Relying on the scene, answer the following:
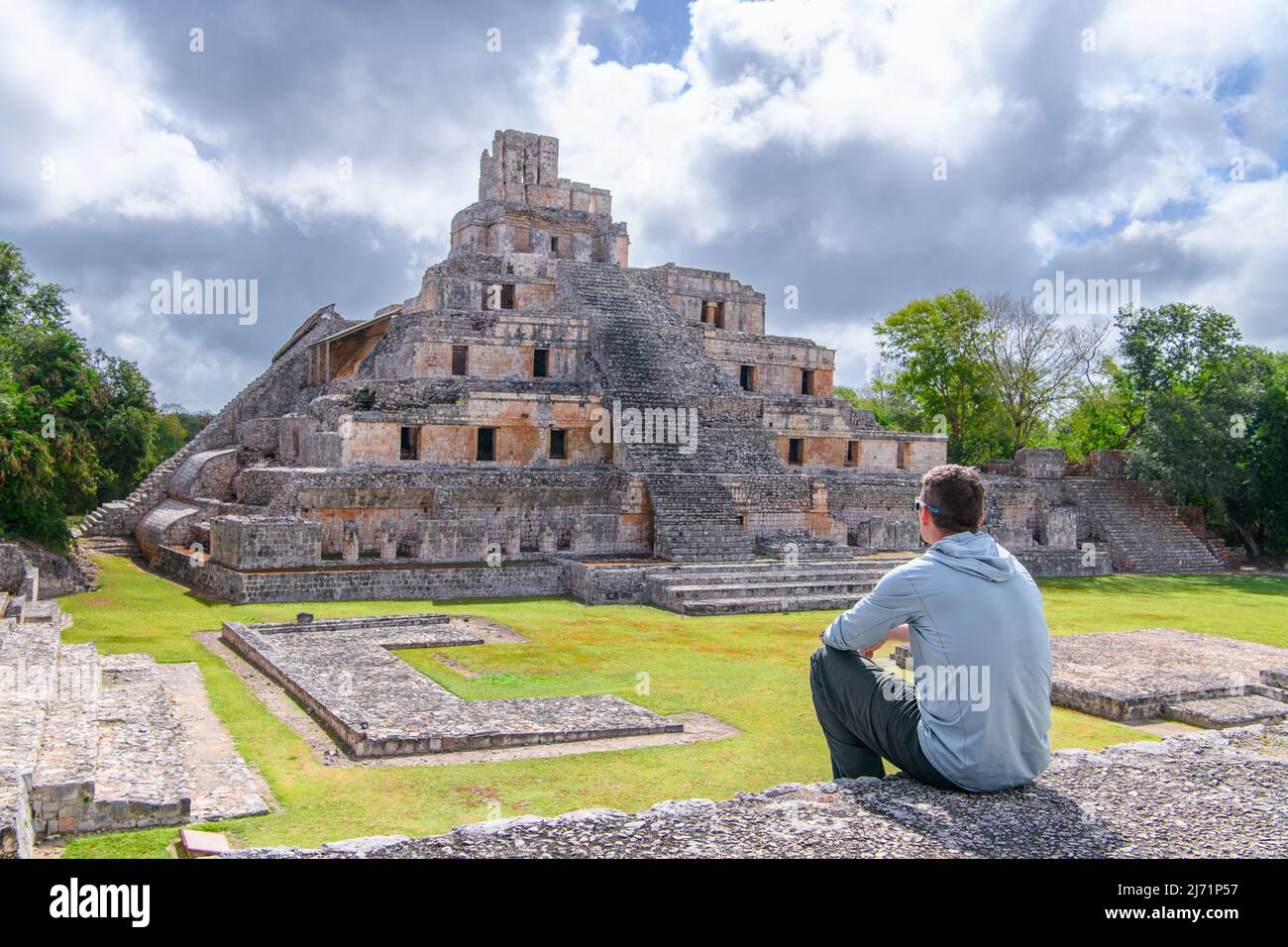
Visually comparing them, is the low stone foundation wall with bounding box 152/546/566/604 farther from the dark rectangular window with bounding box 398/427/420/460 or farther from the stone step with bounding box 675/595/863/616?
the dark rectangular window with bounding box 398/427/420/460

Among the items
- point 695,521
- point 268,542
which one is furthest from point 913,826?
point 695,521

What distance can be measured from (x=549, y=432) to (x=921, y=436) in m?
12.0

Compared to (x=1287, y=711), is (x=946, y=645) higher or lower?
higher

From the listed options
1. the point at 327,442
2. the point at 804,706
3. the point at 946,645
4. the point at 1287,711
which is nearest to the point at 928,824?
the point at 946,645

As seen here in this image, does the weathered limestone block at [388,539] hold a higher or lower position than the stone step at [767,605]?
higher

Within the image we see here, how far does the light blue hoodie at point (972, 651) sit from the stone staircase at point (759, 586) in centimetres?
1293

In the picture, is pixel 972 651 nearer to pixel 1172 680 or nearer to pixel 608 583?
pixel 1172 680

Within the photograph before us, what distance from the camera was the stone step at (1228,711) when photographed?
1048 cm

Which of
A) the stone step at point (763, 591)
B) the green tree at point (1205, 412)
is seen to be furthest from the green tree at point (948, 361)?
the stone step at point (763, 591)

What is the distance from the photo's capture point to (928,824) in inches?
167

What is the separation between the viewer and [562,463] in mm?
23938

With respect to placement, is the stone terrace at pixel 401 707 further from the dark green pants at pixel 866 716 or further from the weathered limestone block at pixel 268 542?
the dark green pants at pixel 866 716

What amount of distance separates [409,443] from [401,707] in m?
13.1
